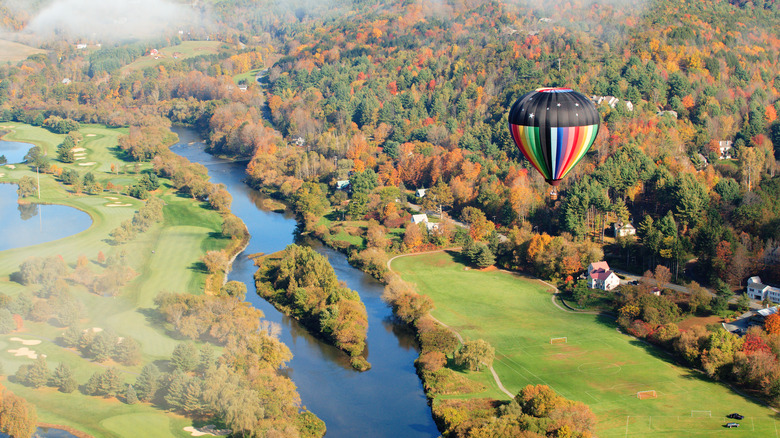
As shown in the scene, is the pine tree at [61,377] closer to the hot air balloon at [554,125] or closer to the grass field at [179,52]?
the hot air balloon at [554,125]

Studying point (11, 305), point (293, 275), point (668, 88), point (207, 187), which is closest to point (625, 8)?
point (668, 88)

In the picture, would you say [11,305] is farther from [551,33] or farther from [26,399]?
[551,33]

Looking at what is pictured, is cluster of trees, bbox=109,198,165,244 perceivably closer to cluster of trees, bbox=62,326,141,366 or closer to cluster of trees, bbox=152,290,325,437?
Answer: cluster of trees, bbox=152,290,325,437

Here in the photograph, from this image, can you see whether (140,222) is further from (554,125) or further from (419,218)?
(554,125)

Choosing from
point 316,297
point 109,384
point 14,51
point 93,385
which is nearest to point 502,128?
point 316,297

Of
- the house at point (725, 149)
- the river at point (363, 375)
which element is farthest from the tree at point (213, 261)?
the house at point (725, 149)

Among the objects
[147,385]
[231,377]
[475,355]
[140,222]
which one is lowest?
[147,385]
